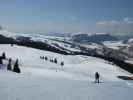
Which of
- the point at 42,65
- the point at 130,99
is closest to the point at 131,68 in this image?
the point at 42,65

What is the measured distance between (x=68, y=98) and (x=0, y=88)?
6.20 m

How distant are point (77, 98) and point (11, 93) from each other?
533cm

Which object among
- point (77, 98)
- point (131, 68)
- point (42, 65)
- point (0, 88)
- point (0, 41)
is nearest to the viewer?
point (77, 98)

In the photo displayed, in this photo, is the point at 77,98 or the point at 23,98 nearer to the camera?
the point at 23,98

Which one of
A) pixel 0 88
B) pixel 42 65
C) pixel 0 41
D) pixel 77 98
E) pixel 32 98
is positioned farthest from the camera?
pixel 0 41

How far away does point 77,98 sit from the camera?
18141 mm

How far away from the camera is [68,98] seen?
17.8 metres

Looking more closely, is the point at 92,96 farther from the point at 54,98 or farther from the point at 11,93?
the point at 11,93

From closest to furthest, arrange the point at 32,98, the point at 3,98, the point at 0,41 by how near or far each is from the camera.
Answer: the point at 3,98, the point at 32,98, the point at 0,41

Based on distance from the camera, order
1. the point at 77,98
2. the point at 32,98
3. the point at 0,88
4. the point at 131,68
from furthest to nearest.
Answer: the point at 131,68
the point at 0,88
the point at 77,98
the point at 32,98

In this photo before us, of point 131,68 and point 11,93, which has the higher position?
point 11,93

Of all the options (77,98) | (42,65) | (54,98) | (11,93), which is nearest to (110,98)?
(77,98)

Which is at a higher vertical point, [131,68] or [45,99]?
[45,99]

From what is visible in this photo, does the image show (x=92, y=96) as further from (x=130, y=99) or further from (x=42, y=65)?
(x=42, y=65)
